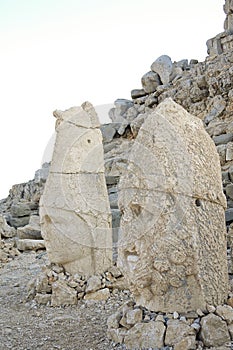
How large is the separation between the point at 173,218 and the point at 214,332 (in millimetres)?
866

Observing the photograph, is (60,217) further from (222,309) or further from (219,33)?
(219,33)

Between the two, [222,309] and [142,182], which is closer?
[222,309]

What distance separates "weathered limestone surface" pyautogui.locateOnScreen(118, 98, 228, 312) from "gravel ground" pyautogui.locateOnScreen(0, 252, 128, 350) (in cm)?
62

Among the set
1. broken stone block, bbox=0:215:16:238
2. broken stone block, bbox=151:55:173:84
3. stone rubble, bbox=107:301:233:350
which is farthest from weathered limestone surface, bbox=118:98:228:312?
broken stone block, bbox=151:55:173:84

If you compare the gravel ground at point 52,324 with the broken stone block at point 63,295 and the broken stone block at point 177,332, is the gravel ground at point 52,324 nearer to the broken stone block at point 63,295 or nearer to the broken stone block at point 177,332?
the broken stone block at point 63,295

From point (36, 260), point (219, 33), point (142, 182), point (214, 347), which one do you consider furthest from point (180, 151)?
point (219, 33)

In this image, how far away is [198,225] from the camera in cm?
328

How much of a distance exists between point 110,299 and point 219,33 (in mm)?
18664

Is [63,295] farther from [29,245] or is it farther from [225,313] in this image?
[29,245]

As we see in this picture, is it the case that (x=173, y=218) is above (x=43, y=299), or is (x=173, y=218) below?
above

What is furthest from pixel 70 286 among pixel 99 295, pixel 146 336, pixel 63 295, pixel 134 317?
pixel 146 336

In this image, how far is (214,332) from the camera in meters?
3.05

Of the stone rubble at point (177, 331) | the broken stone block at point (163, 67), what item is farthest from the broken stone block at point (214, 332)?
the broken stone block at point (163, 67)

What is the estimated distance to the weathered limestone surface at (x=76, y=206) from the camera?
5.80 m
